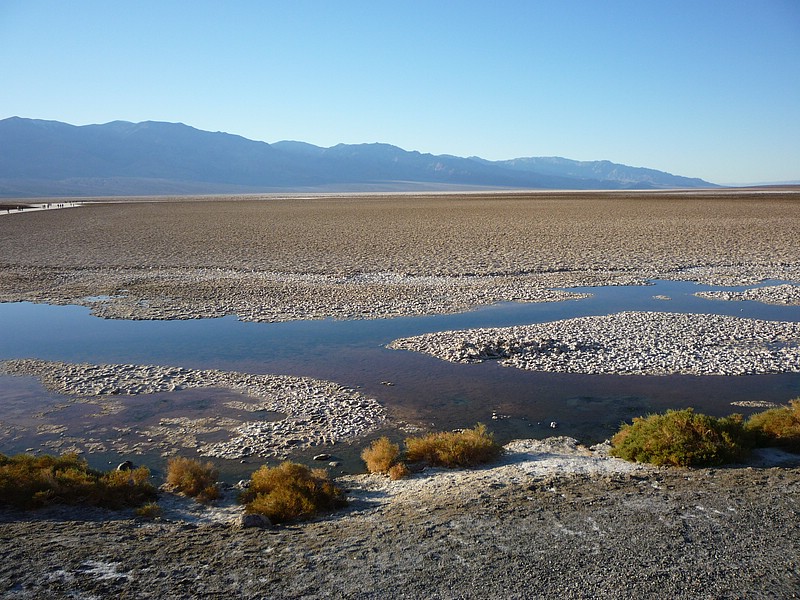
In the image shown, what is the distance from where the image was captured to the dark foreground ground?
15.0 ft

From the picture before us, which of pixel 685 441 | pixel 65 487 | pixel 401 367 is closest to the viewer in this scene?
pixel 65 487

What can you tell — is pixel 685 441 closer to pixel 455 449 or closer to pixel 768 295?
pixel 455 449

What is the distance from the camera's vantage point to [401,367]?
460 inches

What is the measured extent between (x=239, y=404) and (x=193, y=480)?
302 cm

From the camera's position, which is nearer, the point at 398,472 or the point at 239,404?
the point at 398,472

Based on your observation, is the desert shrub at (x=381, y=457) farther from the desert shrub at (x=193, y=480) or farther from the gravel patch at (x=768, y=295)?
the gravel patch at (x=768, y=295)

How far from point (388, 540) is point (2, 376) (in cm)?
909

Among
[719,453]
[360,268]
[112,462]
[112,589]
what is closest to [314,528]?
[112,589]

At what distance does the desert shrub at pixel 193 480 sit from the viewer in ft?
21.5

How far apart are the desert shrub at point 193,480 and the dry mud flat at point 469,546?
342 mm

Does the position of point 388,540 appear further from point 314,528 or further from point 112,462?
point 112,462

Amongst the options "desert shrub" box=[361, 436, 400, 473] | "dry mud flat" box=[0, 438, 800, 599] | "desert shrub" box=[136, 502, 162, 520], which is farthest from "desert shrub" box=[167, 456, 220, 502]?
"desert shrub" box=[361, 436, 400, 473]

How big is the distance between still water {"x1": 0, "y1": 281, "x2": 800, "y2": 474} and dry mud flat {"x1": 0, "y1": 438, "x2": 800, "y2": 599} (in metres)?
2.41

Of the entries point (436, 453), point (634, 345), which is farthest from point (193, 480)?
point (634, 345)
